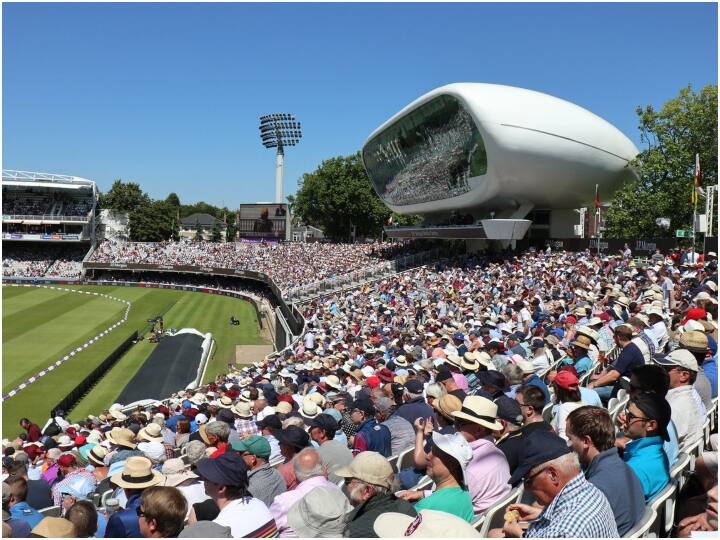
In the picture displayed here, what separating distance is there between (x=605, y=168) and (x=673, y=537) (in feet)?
134

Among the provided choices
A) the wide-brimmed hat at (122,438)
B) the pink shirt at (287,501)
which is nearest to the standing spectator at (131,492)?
the pink shirt at (287,501)

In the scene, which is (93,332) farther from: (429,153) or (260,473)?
(260,473)

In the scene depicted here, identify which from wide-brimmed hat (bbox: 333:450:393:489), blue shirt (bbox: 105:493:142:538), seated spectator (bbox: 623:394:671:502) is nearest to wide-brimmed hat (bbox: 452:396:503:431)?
wide-brimmed hat (bbox: 333:450:393:489)

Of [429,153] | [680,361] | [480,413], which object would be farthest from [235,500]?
[429,153]

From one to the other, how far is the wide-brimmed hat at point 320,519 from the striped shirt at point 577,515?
1.36m

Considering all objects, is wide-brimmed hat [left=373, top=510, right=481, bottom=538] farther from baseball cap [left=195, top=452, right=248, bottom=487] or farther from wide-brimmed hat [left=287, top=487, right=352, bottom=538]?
baseball cap [left=195, top=452, right=248, bottom=487]

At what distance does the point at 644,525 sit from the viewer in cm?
374

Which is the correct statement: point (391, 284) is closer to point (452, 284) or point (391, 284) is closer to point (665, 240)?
point (452, 284)

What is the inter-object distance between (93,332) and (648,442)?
37983mm

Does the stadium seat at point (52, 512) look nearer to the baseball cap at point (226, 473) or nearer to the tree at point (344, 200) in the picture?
the baseball cap at point (226, 473)

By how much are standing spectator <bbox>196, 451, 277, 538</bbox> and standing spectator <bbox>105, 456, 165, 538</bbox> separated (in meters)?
0.70

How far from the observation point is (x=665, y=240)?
27.6 m

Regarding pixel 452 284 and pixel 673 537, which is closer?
pixel 673 537

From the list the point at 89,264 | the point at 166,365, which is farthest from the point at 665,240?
the point at 89,264
